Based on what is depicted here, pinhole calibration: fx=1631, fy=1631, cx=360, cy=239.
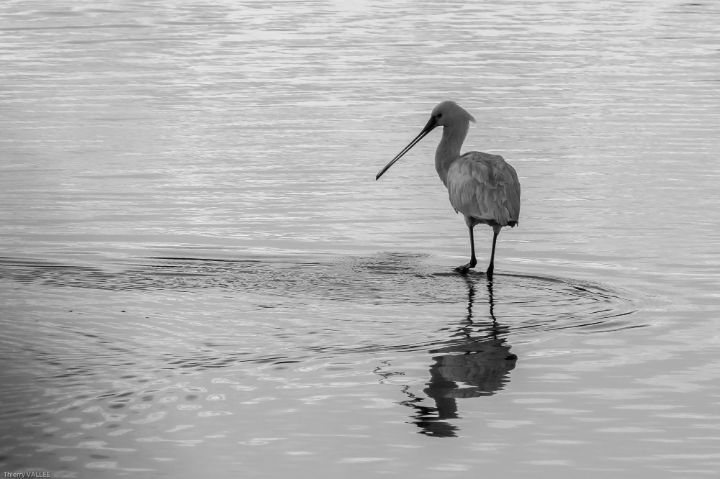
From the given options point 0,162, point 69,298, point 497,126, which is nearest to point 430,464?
point 69,298

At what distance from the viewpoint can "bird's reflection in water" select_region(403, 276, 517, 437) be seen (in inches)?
348

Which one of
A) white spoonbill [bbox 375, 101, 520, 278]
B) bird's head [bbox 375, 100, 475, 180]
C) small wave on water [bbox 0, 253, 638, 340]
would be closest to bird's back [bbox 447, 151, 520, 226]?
white spoonbill [bbox 375, 101, 520, 278]

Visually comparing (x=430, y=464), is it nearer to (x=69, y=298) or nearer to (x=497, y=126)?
(x=69, y=298)

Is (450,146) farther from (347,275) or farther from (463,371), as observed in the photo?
(463,371)

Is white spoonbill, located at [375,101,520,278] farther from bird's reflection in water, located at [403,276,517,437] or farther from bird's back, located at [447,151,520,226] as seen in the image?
bird's reflection in water, located at [403,276,517,437]

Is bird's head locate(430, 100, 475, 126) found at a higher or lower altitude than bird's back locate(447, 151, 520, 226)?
higher

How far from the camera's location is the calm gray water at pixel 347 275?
8.30 m

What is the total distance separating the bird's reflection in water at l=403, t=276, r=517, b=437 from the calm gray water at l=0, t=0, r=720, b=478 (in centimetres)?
3

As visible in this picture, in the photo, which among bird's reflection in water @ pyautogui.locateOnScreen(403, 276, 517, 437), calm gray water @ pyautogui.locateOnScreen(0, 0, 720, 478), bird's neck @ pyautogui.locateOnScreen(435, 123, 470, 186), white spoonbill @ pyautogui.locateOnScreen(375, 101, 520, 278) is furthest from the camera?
bird's neck @ pyautogui.locateOnScreen(435, 123, 470, 186)

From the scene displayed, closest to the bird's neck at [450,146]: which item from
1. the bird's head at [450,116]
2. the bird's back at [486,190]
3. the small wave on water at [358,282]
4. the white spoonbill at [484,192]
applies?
the bird's head at [450,116]

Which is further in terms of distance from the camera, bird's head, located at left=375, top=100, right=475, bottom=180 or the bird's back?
bird's head, located at left=375, top=100, right=475, bottom=180

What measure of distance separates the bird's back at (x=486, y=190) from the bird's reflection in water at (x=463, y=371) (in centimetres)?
199

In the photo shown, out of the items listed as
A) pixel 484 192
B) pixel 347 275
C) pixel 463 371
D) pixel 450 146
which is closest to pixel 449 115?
pixel 450 146

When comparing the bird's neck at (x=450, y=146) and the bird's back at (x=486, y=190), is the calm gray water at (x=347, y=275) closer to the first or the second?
the bird's back at (x=486, y=190)
